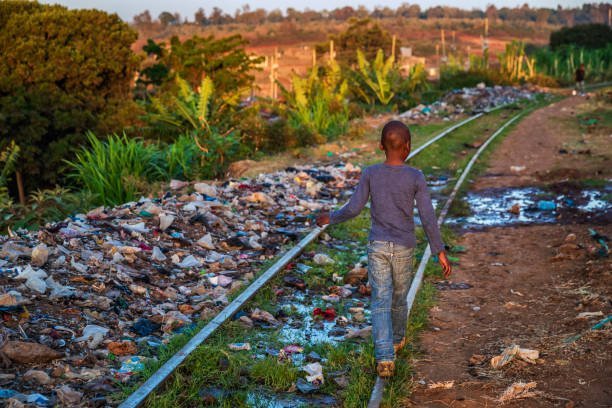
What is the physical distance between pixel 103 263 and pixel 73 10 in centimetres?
2018

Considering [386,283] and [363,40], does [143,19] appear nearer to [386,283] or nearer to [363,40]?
[363,40]

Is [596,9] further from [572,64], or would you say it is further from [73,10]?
[73,10]

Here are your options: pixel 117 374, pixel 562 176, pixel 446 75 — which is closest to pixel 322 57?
pixel 446 75

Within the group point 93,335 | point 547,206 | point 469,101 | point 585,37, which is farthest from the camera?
point 585,37

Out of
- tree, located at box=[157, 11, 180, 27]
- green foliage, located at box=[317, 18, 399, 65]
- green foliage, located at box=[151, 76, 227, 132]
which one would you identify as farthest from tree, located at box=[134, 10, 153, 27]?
green foliage, located at box=[151, 76, 227, 132]

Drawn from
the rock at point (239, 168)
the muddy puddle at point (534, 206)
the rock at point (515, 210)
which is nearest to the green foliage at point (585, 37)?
the rock at point (239, 168)

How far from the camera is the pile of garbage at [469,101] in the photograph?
23680 mm

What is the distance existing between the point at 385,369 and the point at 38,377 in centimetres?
219

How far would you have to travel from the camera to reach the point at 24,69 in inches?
856

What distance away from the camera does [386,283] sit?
4.27 m

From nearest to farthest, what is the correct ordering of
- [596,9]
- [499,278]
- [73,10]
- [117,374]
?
[117,374], [499,278], [73,10], [596,9]

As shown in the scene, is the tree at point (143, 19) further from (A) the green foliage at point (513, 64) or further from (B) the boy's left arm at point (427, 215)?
(B) the boy's left arm at point (427, 215)

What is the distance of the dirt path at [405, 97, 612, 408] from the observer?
163 inches

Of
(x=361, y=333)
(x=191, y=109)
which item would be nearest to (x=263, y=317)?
(x=361, y=333)
